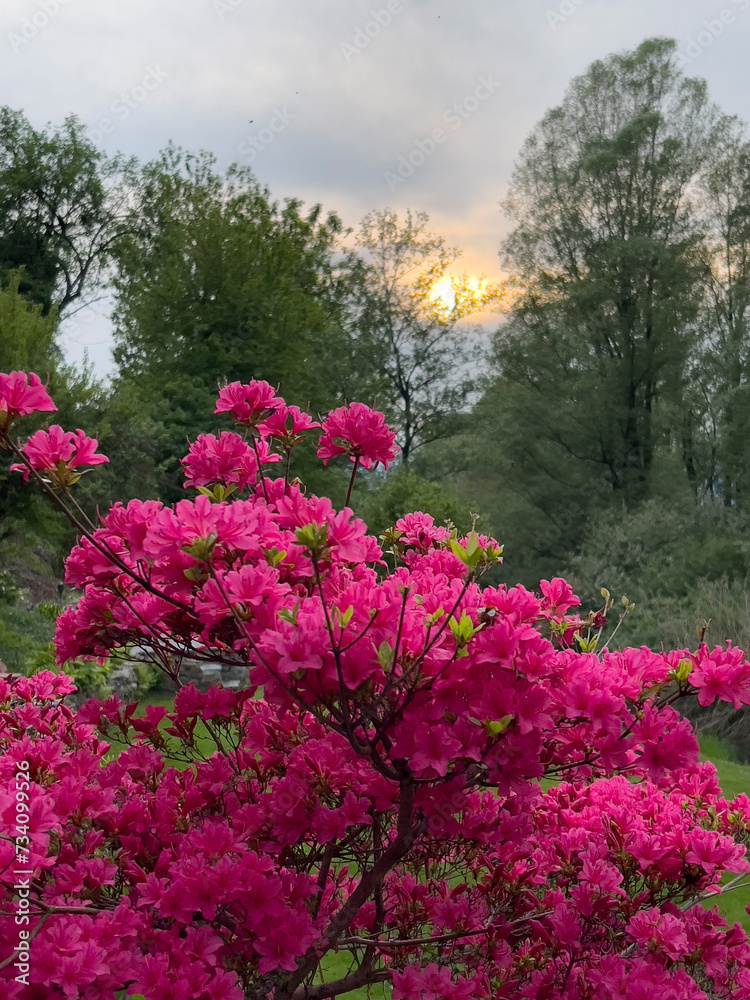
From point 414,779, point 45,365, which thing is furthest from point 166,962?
point 45,365

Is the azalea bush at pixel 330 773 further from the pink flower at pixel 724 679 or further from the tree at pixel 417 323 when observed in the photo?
the tree at pixel 417 323

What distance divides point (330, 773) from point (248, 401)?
0.86 metres

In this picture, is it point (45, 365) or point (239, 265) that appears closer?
point (45, 365)

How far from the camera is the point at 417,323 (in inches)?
882

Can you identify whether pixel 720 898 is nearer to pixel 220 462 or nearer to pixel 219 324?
pixel 220 462

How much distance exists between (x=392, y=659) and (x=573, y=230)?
54.7 ft

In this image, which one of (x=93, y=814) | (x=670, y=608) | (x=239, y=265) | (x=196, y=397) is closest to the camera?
(x=93, y=814)

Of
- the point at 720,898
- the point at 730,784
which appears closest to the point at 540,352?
the point at 730,784

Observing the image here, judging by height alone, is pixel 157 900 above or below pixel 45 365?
below

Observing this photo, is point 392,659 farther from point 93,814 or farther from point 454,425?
point 454,425

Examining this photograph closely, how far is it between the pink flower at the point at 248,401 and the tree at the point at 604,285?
13.6 meters

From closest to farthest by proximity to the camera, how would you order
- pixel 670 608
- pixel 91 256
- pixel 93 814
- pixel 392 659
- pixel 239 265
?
pixel 392 659
pixel 93 814
pixel 670 608
pixel 239 265
pixel 91 256

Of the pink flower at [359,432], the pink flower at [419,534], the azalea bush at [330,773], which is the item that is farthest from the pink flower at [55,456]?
the pink flower at [419,534]

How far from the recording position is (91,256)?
949 inches
